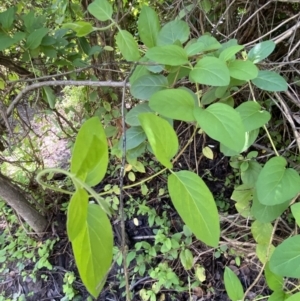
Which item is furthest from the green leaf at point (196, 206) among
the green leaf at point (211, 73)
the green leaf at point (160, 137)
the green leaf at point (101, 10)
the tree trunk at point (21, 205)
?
the tree trunk at point (21, 205)

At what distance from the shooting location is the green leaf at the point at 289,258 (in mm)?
480

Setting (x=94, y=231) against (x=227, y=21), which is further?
(x=227, y=21)

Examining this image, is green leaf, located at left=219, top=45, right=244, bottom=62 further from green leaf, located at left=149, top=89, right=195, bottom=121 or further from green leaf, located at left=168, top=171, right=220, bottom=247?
green leaf, located at left=168, top=171, right=220, bottom=247

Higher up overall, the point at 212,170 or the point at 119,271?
the point at 212,170

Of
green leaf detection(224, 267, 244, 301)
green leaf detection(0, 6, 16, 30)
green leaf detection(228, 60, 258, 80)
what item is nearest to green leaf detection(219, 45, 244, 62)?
green leaf detection(228, 60, 258, 80)

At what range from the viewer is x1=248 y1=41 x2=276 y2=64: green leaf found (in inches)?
22.3

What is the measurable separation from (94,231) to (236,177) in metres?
1.16

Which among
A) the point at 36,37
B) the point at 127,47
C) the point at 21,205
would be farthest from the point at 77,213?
the point at 21,205

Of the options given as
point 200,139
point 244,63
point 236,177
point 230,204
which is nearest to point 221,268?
point 230,204

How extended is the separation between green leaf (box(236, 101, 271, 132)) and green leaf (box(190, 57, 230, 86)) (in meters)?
0.10

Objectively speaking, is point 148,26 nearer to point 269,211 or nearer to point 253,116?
point 253,116

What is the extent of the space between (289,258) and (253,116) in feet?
0.74

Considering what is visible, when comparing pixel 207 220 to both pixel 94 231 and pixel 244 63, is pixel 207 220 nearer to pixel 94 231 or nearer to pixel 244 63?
pixel 94 231

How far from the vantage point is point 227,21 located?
1065 millimetres
